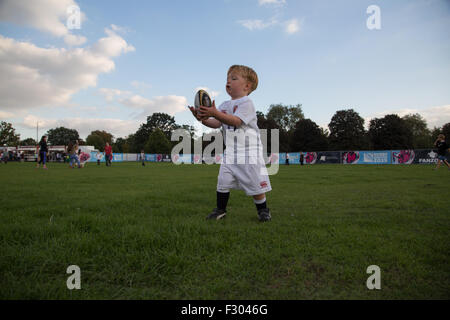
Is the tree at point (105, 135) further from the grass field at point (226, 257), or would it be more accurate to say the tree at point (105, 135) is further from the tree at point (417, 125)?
the grass field at point (226, 257)

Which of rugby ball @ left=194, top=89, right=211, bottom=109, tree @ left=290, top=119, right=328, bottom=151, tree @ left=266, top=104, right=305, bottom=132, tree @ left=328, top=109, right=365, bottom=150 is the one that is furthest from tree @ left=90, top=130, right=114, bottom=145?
rugby ball @ left=194, top=89, right=211, bottom=109

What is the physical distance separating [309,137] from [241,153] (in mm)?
68069

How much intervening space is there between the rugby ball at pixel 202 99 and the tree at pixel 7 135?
99664mm

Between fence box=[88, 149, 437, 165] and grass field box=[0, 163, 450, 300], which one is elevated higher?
fence box=[88, 149, 437, 165]

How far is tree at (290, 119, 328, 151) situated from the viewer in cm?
6775

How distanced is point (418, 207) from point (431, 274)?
324cm

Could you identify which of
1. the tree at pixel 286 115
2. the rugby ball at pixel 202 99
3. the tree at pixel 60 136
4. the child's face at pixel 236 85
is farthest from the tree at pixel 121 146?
the rugby ball at pixel 202 99

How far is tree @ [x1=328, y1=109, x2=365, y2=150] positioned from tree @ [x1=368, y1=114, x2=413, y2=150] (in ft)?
12.2

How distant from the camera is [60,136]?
133875mm

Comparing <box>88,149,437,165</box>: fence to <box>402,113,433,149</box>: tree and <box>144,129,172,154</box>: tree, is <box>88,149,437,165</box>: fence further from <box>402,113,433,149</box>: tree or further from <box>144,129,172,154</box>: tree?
<box>402,113,433,149</box>: tree

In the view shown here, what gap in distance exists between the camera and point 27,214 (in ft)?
12.5

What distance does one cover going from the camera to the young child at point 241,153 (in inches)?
144

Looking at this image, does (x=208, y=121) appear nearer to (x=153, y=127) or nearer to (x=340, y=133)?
(x=340, y=133)
